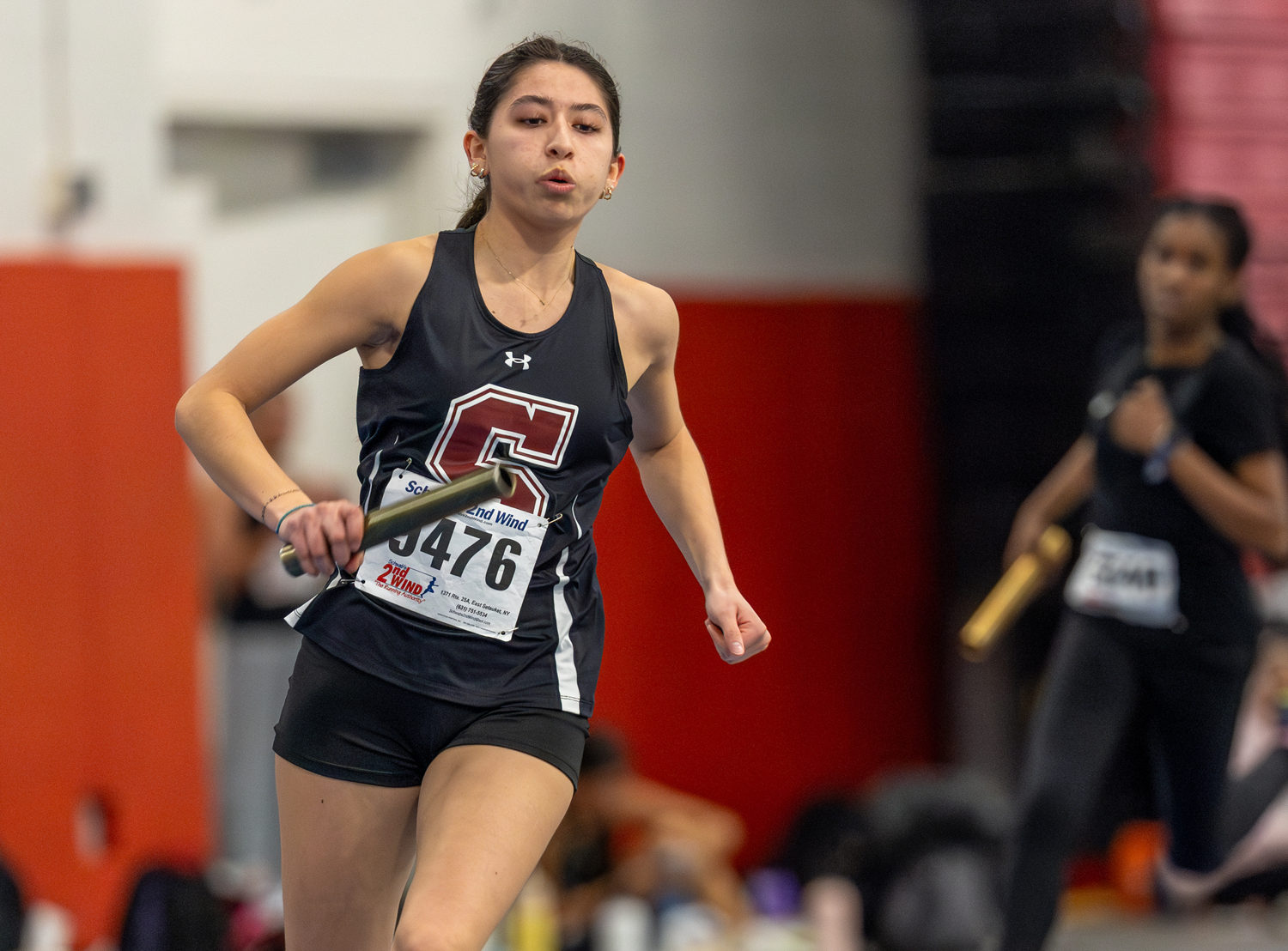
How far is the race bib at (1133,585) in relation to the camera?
12.3 feet

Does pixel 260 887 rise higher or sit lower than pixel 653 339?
lower

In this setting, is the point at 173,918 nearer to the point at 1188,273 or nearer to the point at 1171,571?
the point at 1171,571

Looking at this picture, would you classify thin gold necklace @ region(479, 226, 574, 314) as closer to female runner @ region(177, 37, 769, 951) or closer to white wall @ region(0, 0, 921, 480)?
female runner @ region(177, 37, 769, 951)

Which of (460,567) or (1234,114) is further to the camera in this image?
(1234,114)

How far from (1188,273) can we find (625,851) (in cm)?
312

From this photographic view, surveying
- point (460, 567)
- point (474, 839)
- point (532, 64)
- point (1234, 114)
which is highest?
point (532, 64)

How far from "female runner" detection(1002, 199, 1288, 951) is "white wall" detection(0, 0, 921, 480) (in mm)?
2261

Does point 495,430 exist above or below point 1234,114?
below

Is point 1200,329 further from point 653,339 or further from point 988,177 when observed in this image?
point 988,177

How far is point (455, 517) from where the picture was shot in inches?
92.7

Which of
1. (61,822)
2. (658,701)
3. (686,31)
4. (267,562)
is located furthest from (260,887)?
(686,31)

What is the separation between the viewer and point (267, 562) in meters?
5.78

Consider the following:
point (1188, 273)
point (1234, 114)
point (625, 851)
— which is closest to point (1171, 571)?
point (1188, 273)

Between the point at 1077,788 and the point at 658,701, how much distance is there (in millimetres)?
3196
